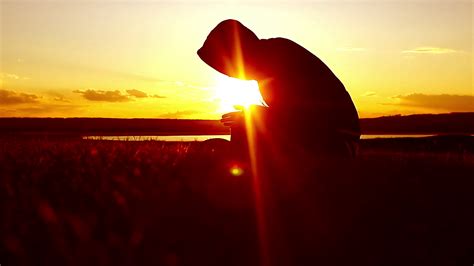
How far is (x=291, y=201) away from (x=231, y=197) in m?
0.67

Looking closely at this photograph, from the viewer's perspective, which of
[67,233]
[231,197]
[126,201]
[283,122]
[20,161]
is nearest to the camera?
[67,233]

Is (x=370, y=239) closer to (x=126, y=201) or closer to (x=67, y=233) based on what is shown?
(x=126, y=201)

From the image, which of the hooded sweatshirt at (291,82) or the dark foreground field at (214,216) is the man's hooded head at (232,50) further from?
the dark foreground field at (214,216)

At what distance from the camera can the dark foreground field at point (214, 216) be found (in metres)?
3.88

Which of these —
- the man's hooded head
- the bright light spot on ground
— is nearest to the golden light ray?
the man's hooded head

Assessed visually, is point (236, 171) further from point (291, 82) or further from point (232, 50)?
point (232, 50)

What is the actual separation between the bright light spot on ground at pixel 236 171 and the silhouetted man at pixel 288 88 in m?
1.10

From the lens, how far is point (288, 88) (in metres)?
8.09

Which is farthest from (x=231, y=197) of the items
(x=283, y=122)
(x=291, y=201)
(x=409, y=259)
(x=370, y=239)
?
(x=283, y=122)

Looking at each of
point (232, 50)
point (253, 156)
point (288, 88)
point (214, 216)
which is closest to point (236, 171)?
point (253, 156)

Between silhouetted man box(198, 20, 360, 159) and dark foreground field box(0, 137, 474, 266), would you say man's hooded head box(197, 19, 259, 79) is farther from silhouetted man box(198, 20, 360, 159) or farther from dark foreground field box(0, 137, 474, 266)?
dark foreground field box(0, 137, 474, 266)

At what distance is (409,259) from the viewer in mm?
4223

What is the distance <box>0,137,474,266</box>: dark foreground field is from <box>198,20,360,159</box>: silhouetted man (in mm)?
966

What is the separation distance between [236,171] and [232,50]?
2196 millimetres
